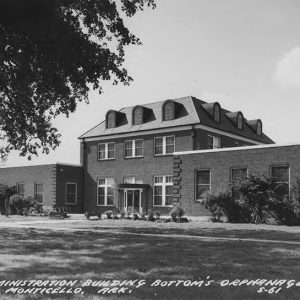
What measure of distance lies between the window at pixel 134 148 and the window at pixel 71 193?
20.0 feet

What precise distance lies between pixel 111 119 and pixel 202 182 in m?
13.8

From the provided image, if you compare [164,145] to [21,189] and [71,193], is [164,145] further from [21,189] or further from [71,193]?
[21,189]

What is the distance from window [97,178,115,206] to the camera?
4131cm

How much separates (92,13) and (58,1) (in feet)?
13.2

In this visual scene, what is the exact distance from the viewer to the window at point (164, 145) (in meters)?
37.8

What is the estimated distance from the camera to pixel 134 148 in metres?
40.3

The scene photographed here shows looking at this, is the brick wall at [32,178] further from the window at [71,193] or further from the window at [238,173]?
the window at [238,173]

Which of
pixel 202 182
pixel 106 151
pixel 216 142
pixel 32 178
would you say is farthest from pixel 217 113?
pixel 32 178

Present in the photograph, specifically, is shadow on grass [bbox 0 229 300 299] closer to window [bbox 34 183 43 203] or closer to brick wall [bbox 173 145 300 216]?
brick wall [bbox 173 145 300 216]

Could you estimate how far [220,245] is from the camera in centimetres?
1480

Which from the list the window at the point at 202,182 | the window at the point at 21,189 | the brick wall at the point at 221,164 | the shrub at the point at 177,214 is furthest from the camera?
the window at the point at 21,189

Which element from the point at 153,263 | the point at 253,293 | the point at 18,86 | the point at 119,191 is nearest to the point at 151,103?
the point at 119,191

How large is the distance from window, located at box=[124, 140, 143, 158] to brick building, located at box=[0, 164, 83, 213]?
18.1ft

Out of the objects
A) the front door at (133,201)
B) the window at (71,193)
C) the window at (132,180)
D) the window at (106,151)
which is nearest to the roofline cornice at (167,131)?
the window at (106,151)
